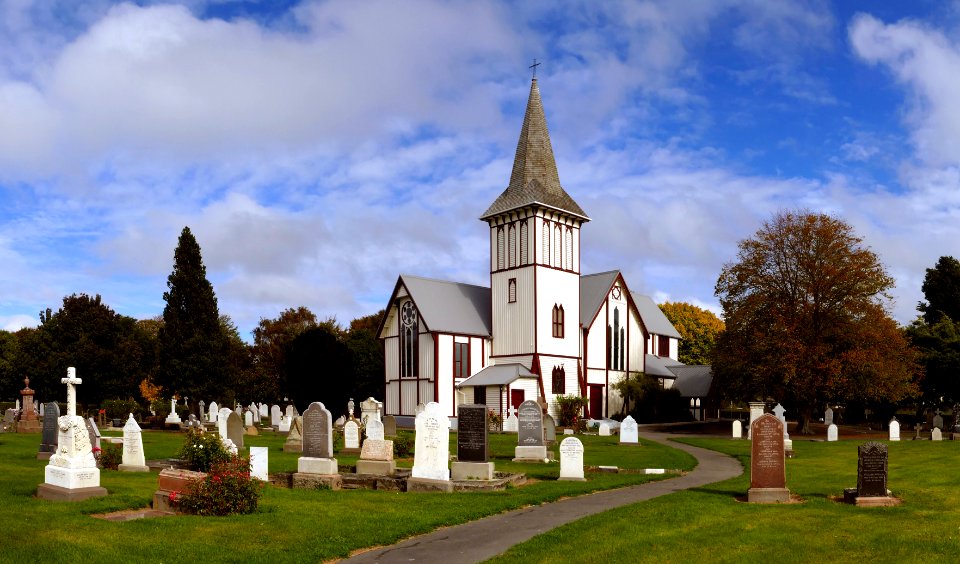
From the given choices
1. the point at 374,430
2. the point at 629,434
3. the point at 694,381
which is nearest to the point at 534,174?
the point at 694,381

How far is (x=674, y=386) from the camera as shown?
2432 inches

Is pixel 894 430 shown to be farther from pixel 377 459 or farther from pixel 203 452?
pixel 203 452

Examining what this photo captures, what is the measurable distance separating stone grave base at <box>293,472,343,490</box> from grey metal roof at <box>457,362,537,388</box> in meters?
30.2

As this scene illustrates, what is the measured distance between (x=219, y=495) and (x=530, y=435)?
13199 mm

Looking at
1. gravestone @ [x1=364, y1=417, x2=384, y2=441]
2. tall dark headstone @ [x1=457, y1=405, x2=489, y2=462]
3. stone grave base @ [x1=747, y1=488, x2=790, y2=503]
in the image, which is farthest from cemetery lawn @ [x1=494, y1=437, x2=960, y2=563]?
gravestone @ [x1=364, y1=417, x2=384, y2=441]

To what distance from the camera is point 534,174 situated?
5278 centimetres

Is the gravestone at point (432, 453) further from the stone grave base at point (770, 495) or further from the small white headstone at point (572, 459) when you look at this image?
the stone grave base at point (770, 495)

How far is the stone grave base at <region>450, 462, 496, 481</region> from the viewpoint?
717 inches

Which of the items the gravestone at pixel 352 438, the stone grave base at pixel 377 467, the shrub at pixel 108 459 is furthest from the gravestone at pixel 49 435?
the stone grave base at pixel 377 467

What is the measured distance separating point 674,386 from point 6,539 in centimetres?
5513

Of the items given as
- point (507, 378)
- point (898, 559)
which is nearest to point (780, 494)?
point (898, 559)

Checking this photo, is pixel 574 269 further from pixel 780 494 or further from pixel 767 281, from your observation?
pixel 780 494

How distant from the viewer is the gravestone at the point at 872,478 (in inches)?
598

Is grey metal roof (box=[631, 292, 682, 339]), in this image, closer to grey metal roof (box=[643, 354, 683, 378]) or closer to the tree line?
grey metal roof (box=[643, 354, 683, 378])
